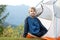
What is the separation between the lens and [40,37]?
5.04 m

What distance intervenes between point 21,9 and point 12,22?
39 cm

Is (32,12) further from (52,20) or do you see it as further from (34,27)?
(52,20)

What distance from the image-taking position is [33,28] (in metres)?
5.03

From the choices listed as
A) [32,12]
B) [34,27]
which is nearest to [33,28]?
[34,27]

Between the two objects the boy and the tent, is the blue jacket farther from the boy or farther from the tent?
the tent

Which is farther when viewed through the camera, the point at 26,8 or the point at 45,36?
the point at 26,8

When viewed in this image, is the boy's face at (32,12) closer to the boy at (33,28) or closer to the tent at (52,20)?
the boy at (33,28)

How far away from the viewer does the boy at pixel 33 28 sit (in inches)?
198

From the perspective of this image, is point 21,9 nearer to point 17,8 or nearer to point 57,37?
point 17,8

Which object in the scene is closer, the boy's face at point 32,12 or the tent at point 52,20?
the tent at point 52,20

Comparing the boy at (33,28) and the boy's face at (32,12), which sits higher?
the boy's face at (32,12)

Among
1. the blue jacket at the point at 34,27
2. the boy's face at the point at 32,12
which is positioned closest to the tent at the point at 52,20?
the blue jacket at the point at 34,27

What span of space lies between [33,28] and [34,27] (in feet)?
0.10

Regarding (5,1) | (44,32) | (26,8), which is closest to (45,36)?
(44,32)
